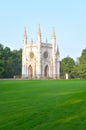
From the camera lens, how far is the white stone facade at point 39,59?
8169 cm

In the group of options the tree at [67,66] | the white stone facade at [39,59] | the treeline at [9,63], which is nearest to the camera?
the treeline at [9,63]

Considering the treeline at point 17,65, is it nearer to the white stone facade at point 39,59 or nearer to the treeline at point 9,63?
the treeline at point 9,63

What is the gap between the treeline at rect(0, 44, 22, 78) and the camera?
78306 millimetres

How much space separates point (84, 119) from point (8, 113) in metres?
2.39

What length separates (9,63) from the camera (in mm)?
83188

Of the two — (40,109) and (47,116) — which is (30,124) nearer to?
(47,116)

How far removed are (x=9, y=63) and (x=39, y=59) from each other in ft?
29.2

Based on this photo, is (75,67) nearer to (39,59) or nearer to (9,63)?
(39,59)

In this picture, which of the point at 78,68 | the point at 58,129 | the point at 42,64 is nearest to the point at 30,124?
the point at 58,129

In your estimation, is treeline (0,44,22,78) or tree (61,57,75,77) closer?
treeline (0,44,22,78)

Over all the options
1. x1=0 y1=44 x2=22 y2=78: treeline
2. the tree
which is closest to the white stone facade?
x1=0 y1=44 x2=22 y2=78: treeline

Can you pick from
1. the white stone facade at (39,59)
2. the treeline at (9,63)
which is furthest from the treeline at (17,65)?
the white stone facade at (39,59)

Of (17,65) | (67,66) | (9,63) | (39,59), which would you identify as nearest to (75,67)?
(39,59)

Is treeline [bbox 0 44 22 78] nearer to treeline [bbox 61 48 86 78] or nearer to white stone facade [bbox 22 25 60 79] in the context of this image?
white stone facade [bbox 22 25 60 79]
